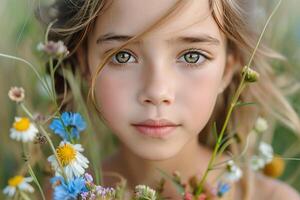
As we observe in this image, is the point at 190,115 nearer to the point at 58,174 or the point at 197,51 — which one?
the point at 197,51

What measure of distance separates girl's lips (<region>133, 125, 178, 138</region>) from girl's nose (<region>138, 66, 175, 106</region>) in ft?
0.23

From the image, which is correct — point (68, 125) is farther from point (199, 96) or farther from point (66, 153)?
point (199, 96)

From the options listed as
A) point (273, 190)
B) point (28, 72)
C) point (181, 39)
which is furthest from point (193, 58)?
point (28, 72)

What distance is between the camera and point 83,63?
162 cm

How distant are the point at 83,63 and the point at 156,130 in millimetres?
293

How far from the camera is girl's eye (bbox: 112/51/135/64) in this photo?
1.42 metres

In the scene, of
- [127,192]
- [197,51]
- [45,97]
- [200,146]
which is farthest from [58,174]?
[45,97]

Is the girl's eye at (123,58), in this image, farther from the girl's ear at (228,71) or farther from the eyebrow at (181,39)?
the girl's ear at (228,71)

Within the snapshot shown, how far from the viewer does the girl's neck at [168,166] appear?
68.7 inches

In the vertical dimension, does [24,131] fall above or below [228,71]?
below

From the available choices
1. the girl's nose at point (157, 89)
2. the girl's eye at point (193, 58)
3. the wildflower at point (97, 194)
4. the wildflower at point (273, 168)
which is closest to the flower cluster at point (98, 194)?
the wildflower at point (97, 194)

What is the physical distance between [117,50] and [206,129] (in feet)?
1.86

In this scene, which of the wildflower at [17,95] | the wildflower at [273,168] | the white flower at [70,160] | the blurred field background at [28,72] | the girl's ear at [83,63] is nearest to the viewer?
the wildflower at [17,95]

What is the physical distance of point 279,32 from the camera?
2.12 meters
